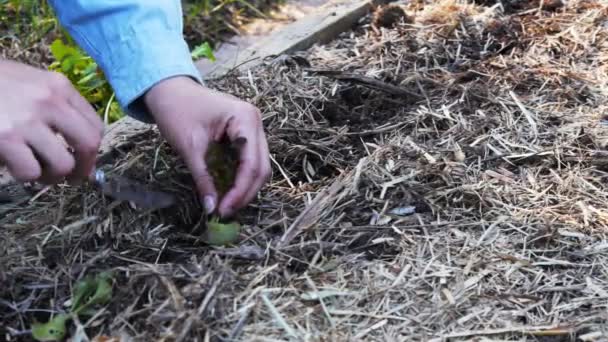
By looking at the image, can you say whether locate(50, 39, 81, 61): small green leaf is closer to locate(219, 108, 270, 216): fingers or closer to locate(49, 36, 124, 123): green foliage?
locate(49, 36, 124, 123): green foliage

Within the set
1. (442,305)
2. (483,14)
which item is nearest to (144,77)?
(442,305)

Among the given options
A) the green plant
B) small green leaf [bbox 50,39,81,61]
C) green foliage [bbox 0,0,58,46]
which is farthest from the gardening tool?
green foliage [bbox 0,0,58,46]

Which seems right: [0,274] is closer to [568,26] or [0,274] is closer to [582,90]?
[582,90]

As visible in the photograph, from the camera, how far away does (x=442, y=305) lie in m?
1.36

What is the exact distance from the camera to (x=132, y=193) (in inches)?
61.8

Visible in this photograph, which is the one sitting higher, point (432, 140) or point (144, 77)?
point (144, 77)

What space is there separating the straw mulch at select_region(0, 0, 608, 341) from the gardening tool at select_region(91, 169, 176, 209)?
0.8 inches

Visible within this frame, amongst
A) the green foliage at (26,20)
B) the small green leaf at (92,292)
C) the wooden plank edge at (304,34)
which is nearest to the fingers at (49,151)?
the small green leaf at (92,292)

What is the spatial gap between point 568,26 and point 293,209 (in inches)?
47.9

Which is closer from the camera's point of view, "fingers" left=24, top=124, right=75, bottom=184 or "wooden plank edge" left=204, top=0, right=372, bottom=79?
"fingers" left=24, top=124, right=75, bottom=184

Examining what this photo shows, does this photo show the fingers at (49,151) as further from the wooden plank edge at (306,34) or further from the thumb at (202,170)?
the wooden plank edge at (306,34)

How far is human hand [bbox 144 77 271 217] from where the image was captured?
1.44 metres

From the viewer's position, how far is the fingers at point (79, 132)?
125cm

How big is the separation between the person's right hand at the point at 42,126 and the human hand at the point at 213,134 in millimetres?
183
